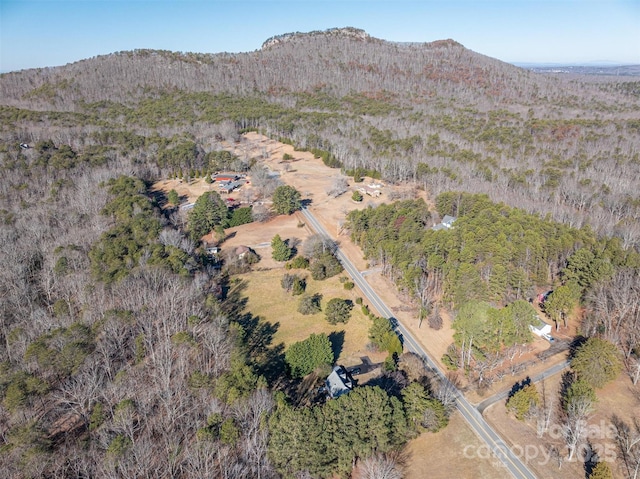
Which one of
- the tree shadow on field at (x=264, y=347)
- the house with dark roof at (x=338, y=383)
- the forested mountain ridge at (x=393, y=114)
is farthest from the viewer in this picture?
the forested mountain ridge at (x=393, y=114)

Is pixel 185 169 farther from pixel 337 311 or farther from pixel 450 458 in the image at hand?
pixel 450 458

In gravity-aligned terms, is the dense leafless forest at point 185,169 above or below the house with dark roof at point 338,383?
above

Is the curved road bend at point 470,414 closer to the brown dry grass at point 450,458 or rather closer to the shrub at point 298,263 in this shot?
the brown dry grass at point 450,458

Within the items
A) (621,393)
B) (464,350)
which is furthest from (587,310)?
(464,350)

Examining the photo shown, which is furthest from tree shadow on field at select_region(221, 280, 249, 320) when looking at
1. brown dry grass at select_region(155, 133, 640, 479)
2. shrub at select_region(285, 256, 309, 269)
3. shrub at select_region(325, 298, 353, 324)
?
shrub at select_region(325, 298, 353, 324)

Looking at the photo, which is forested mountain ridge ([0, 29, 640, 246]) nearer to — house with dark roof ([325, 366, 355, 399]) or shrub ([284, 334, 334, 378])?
house with dark roof ([325, 366, 355, 399])

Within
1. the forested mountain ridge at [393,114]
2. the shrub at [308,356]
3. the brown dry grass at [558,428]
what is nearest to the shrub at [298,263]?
the shrub at [308,356]

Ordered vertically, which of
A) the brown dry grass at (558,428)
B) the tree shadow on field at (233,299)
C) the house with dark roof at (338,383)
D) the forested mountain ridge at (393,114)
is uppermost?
the forested mountain ridge at (393,114)

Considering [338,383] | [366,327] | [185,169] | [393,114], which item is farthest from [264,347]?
[393,114]
